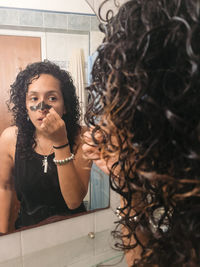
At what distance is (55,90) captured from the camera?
2.87 feet

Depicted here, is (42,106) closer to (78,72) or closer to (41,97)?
(41,97)

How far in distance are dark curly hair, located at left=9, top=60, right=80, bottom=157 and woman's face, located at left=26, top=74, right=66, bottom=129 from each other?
2cm

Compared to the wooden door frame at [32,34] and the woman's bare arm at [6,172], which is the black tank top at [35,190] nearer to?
the woman's bare arm at [6,172]

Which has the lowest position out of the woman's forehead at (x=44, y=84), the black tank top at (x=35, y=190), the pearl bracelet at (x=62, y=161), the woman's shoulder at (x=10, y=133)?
the black tank top at (x=35, y=190)

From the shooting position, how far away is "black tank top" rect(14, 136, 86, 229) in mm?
894

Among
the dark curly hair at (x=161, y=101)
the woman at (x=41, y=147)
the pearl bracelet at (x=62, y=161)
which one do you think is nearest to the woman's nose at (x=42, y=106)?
the woman at (x=41, y=147)

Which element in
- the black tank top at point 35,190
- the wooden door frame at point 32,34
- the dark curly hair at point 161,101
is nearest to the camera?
the dark curly hair at point 161,101

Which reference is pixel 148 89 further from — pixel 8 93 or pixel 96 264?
pixel 96 264

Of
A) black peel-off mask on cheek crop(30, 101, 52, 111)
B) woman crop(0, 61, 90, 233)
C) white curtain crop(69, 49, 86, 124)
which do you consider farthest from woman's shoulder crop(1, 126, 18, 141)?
white curtain crop(69, 49, 86, 124)

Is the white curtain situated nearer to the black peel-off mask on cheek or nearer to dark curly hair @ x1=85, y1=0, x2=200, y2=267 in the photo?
the black peel-off mask on cheek

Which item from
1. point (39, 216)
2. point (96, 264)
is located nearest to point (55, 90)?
point (39, 216)

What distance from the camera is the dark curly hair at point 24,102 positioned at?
0.83 metres

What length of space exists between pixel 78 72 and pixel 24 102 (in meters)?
0.27

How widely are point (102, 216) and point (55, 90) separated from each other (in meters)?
0.72
